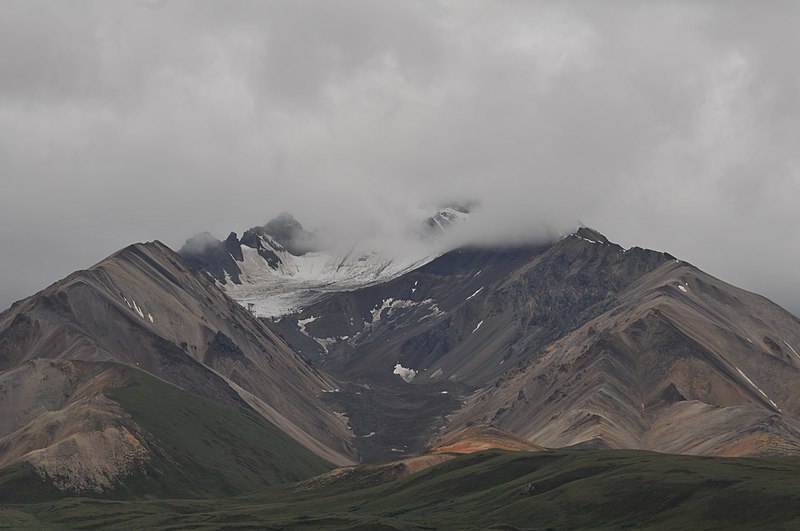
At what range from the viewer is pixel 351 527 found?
645 feet

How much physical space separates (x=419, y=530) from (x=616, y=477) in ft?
104

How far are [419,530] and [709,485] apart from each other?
1665 inches

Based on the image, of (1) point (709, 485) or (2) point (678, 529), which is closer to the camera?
(2) point (678, 529)

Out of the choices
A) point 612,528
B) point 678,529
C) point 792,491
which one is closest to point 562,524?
point 612,528

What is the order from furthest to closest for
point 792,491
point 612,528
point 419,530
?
point 419,530 → point 612,528 → point 792,491

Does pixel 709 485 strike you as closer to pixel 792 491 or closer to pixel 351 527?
pixel 792 491

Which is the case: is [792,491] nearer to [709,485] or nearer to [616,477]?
[709,485]

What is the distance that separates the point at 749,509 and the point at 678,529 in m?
9.06

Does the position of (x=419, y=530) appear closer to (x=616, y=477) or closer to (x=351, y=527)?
(x=351, y=527)

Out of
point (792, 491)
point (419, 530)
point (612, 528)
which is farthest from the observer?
point (419, 530)

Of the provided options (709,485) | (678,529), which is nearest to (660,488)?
(709,485)

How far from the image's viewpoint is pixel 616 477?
199625 mm

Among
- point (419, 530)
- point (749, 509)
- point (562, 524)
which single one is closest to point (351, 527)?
point (419, 530)

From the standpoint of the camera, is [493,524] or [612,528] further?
[493,524]
